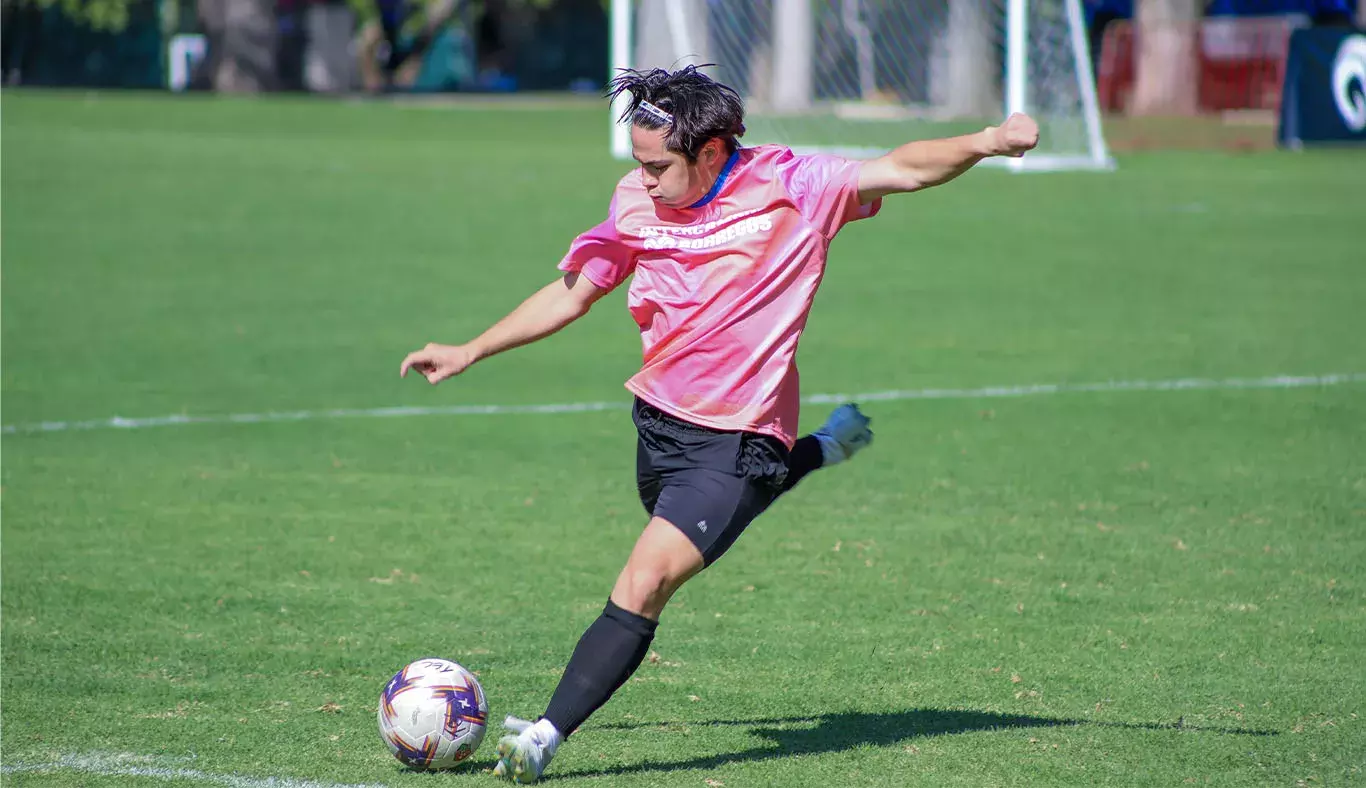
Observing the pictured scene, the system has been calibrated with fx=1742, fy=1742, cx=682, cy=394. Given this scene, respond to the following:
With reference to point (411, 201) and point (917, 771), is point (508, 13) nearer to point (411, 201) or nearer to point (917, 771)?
point (411, 201)

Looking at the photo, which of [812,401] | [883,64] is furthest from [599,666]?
[883,64]

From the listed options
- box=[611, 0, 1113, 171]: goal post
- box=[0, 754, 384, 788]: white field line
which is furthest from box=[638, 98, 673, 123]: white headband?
box=[611, 0, 1113, 171]: goal post

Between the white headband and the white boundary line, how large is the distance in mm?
6256

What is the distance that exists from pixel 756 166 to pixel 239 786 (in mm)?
2247

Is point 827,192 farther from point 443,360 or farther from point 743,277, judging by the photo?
point 443,360

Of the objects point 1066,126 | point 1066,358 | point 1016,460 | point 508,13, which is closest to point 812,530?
point 1016,460

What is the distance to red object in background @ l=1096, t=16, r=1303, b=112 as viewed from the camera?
43.7m

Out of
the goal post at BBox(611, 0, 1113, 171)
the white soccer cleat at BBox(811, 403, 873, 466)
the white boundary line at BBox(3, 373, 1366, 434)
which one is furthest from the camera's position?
the goal post at BBox(611, 0, 1113, 171)

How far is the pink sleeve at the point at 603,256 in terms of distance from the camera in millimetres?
5102

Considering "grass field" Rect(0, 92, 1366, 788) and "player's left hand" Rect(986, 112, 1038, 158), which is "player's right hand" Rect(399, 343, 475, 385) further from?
"player's left hand" Rect(986, 112, 1038, 158)

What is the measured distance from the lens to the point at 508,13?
6912 cm

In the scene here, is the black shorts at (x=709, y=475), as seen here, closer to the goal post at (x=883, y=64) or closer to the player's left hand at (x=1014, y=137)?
the player's left hand at (x=1014, y=137)

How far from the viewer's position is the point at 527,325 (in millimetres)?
5266

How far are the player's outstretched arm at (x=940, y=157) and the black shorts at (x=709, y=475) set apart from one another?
784 millimetres
